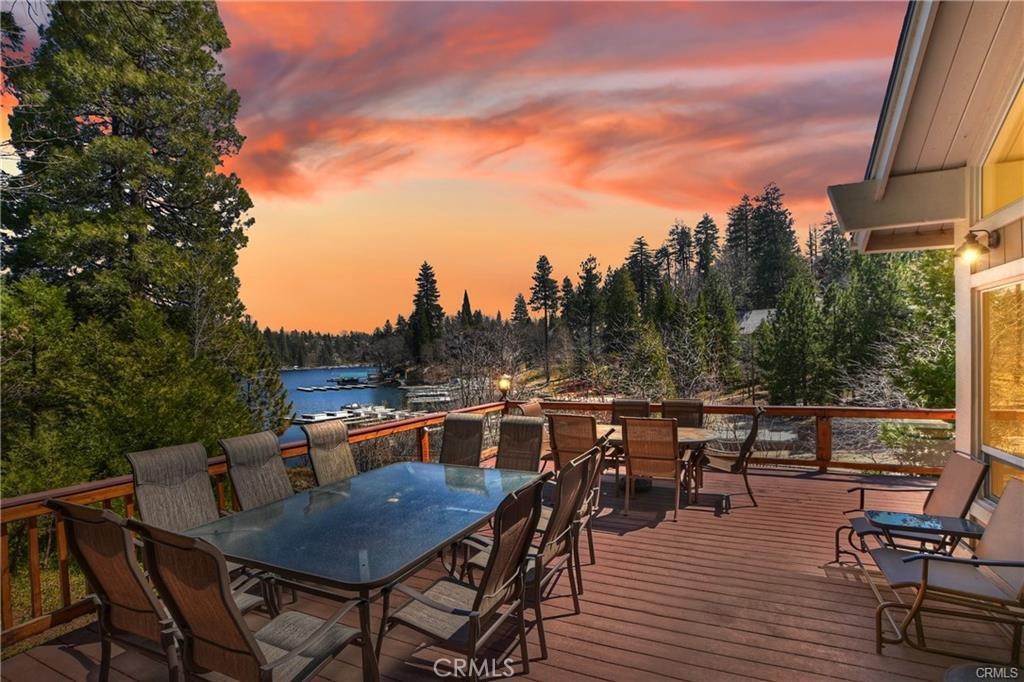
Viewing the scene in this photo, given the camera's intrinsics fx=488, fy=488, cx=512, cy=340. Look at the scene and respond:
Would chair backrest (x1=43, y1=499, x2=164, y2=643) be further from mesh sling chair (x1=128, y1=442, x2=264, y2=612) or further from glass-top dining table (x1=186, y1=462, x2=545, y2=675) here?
mesh sling chair (x1=128, y1=442, x2=264, y2=612)

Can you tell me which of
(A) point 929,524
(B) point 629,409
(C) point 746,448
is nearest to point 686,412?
(B) point 629,409

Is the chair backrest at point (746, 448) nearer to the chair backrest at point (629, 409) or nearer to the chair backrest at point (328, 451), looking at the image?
the chair backrest at point (629, 409)

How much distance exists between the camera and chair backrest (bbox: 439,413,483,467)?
16.5ft

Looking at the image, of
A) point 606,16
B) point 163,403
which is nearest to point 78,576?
point 163,403

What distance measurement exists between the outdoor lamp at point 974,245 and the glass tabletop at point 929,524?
1.98 metres

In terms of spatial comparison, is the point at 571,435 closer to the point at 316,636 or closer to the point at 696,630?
the point at 696,630

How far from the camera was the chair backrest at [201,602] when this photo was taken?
1.72m

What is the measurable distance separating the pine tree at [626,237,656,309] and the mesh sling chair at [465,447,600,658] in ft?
121

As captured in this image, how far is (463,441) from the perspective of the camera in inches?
199

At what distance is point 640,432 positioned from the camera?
5.00 metres

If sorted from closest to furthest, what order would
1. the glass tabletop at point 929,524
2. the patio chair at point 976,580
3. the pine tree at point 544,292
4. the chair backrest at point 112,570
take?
1. the chair backrest at point 112,570
2. the patio chair at point 976,580
3. the glass tabletop at point 929,524
4. the pine tree at point 544,292

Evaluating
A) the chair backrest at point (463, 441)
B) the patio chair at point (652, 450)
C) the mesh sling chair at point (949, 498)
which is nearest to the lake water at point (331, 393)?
the chair backrest at point (463, 441)

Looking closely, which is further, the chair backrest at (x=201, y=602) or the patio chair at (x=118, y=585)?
the patio chair at (x=118, y=585)

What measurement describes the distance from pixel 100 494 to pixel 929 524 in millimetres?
5413
